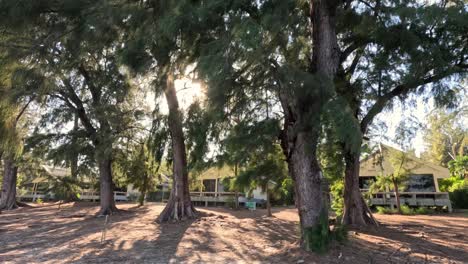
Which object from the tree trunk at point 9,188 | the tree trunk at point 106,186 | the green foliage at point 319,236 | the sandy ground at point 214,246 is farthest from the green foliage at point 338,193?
the tree trunk at point 9,188

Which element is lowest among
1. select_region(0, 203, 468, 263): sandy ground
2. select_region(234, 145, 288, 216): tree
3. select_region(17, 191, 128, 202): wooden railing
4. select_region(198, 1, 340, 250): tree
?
select_region(0, 203, 468, 263): sandy ground

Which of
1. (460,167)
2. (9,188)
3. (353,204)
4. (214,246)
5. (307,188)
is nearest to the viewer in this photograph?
(307,188)

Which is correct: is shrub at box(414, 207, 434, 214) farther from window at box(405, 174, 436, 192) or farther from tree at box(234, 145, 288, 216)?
tree at box(234, 145, 288, 216)

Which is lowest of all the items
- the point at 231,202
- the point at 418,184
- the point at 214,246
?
the point at 214,246

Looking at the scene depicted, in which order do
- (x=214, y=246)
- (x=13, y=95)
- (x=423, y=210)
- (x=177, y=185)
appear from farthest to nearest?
(x=423, y=210) → (x=177, y=185) → (x=214, y=246) → (x=13, y=95)

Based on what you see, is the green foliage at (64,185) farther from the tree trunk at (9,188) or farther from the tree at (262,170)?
the tree at (262,170)

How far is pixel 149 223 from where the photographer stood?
424 inches

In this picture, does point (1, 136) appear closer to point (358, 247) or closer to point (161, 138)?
point (161, 138)

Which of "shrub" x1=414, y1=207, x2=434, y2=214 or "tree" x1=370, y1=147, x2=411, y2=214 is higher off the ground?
Result: "tree" x1=370, y1=147, x2=411, y2=214

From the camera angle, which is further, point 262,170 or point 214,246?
point 262,170

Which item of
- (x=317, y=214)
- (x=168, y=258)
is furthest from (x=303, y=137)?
(x=168, y=258)

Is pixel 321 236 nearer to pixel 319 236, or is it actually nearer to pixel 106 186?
pixel 319 236

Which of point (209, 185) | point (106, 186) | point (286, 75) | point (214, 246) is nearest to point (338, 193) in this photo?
point (214, 246)

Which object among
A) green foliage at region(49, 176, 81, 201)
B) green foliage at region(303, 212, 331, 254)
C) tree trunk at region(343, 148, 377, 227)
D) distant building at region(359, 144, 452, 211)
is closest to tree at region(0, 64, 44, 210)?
green foliage at region(303, 212, 331, 254)
